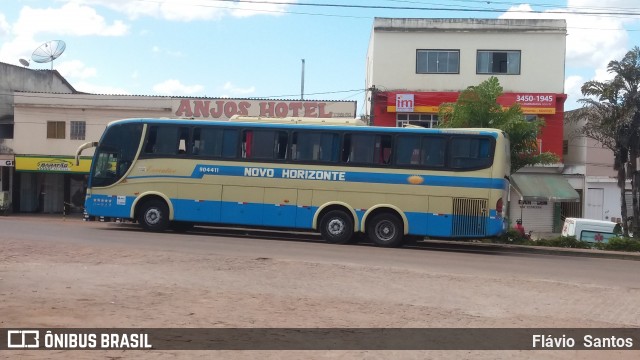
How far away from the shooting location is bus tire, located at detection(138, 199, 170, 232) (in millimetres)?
20562

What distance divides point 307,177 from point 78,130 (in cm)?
1991

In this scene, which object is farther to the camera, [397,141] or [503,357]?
[397,141]

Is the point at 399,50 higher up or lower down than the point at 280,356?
higher up

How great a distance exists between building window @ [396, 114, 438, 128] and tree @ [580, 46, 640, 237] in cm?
817

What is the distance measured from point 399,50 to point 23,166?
772 inches

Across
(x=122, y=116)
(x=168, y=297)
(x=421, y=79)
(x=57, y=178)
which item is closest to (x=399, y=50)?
(x=421, y=79)

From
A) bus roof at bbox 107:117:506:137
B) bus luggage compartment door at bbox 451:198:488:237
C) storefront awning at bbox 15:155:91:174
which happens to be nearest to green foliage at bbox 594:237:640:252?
bus luggage compartment door at bbox 451:198:488:237

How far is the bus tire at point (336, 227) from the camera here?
1944cm

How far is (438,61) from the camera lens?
112 feet

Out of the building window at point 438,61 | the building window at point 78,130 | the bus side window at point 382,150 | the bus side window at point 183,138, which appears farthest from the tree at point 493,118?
the building window at point 78,130

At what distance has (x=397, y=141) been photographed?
19.2 meters

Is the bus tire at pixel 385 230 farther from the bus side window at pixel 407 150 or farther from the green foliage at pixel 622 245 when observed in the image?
the green foliage at pixel 622 245

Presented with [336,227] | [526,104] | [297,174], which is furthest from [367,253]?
[526,104]

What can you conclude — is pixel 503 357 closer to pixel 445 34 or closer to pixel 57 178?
pixel 445 34
